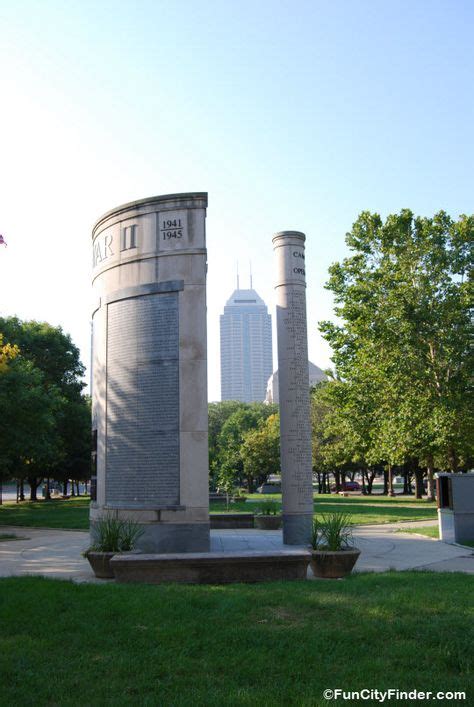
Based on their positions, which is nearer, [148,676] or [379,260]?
[148,676]

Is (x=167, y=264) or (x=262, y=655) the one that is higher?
(x=167, y=264)

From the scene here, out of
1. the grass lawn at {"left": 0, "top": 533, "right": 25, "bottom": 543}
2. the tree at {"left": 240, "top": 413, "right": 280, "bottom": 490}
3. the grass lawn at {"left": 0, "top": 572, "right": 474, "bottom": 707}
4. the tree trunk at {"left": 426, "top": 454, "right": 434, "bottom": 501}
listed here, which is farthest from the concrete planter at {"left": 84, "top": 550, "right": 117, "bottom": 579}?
the tree at {"left": 240, "top": 413, "right": 280, "bottom": 490}

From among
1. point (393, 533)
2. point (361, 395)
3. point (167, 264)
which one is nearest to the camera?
point (167, 264)

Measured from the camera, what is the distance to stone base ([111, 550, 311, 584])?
9531 millimetres

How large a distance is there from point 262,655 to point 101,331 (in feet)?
31.5

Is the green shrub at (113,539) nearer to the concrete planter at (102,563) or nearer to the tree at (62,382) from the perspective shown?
the concrete planter at (102,563)

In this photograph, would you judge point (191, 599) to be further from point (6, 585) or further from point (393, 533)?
point (393, 533)

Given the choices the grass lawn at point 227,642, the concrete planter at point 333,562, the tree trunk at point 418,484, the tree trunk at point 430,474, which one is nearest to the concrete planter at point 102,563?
the grass lawn at point 227,642

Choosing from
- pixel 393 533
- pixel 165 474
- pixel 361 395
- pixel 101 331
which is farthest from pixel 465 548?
pixel 361 395

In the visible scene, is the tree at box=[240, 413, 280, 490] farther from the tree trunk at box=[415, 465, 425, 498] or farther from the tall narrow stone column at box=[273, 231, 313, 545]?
the tall narrow stone column at box=[273, 231, 313, 545]

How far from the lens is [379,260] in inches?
1283

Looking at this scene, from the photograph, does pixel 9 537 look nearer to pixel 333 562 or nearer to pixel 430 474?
pixel 333 562

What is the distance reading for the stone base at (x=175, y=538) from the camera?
12.2 metres

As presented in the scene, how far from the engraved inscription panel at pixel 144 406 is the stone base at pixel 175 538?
1.52 feet
